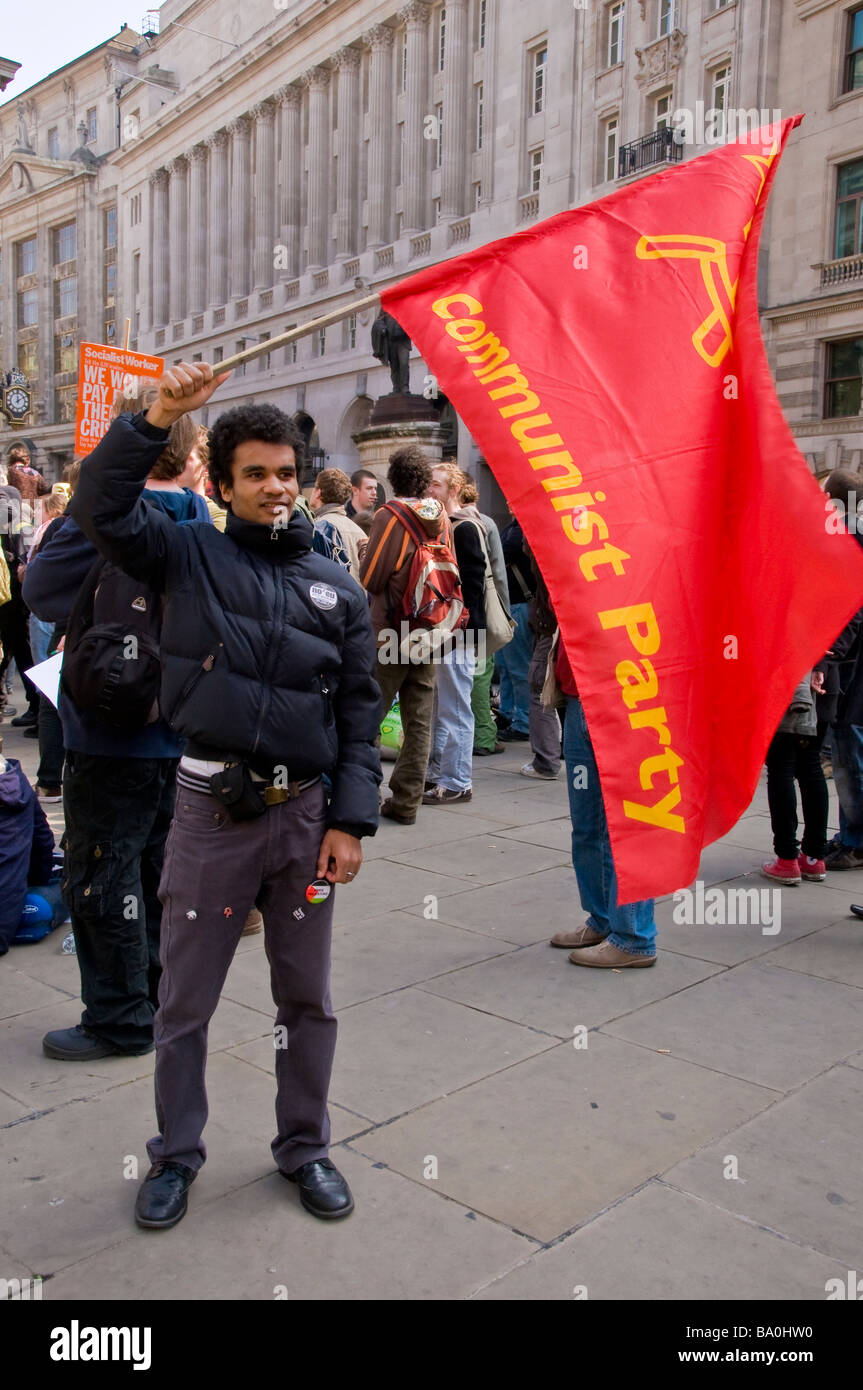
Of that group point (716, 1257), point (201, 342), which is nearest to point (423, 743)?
point (716, 1257)

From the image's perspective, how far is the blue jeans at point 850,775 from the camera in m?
6.13

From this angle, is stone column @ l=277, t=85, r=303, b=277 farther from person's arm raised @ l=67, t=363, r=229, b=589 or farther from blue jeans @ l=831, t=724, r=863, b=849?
person's arm raised @ l=67, t=363, r=229, b=589

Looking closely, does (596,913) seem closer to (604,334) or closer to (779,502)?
(779,502)

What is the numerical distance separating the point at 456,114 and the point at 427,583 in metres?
37.7

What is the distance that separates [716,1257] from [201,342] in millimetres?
57342

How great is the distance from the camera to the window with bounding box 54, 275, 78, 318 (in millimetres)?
68625

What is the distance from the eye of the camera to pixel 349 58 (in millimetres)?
45750

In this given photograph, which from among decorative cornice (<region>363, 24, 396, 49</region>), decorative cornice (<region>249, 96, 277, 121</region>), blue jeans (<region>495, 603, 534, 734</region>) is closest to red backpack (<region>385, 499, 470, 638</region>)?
blue jeans (<region>495, 603, 534, 734</region>)

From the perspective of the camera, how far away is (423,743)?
729 cm

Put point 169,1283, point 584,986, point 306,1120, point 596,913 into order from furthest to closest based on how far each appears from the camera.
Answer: point 596,913 < point 584,986 < point 306,1120 < point 169,1283

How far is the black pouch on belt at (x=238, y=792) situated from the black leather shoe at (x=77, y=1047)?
1438 mm

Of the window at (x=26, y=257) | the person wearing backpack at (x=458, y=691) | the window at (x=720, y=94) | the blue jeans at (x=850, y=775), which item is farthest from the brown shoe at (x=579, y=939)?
the window at (x=26, y=257)

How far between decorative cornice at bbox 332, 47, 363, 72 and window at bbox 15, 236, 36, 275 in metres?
32.8

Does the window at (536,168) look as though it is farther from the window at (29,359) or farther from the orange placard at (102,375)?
the window at (29,359)
